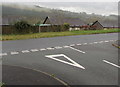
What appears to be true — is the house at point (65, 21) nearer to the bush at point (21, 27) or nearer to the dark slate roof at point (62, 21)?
the dark slate roof at point (62, 21)

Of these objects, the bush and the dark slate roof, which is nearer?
the bush

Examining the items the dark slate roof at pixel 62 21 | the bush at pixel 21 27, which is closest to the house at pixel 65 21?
the dark slate roof at pixel 62 21

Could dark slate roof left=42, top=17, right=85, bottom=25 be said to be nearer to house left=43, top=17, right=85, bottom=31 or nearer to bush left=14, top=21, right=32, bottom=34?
house left=43, top=17, right=85, bottom=31

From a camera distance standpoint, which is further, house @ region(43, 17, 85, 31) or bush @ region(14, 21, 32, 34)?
house @ region(43, 17, 85, 31)

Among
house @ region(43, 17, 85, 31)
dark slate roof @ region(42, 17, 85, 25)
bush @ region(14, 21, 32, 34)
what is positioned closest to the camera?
bush @ region(14, 21, 32, 34)

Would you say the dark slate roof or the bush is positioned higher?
the dark slate roof

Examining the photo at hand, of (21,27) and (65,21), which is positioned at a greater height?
(65,21)

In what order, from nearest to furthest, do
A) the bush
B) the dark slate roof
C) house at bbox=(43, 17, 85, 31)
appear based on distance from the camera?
the bush < the dark slate roof < house at bbox=(43, 17, 85, 31)

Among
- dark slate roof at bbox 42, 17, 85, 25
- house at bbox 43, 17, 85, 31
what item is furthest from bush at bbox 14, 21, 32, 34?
dark slate roof at bbox 42, 17, 85, 25

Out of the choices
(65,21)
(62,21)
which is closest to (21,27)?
(62,21)

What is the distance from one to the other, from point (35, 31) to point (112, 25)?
39.3m

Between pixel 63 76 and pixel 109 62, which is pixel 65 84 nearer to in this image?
pixel 63 76

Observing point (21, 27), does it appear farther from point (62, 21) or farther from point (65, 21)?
point (65, 21)

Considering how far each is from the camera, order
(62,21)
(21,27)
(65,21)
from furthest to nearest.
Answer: (65,21), (62,21), (21,27)
